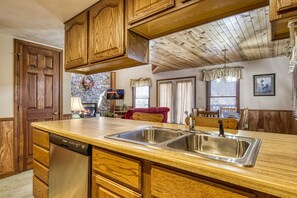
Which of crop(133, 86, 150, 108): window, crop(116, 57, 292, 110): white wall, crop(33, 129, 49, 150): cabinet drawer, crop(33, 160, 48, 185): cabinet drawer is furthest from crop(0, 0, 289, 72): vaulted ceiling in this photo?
crop(133, 86, 150, 108): window

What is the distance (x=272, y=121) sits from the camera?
4375mm

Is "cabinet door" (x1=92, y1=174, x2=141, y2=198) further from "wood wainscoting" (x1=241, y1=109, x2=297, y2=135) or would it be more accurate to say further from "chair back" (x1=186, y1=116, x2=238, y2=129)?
"wood wainscoting" (x1=241, y1=109, x2=297, y2=135)

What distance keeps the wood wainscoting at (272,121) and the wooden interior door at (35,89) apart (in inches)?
186

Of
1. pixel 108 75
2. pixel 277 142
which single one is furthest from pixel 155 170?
pixel 108 75

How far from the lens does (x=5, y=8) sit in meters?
1.91

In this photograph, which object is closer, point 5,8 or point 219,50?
point 5,8

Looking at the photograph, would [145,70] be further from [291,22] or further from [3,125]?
[291,22]

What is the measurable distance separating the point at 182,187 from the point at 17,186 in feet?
8.70

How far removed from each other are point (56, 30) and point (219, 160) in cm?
271

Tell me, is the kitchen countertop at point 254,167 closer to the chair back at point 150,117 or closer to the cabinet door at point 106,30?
the cabinet door at point 106,30

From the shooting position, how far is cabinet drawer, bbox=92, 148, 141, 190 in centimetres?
95

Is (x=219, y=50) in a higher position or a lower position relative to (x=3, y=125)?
higher

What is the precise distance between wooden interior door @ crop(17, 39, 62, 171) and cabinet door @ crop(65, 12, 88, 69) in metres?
1.10

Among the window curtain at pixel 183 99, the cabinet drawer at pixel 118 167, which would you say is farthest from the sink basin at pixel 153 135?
the window curtain at pixel 183 99
